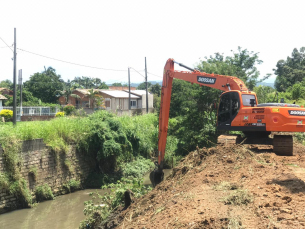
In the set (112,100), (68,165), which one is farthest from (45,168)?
(112,100)

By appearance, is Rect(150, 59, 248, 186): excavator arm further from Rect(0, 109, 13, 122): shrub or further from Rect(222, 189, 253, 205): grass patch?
Rect(0, 109, 13, 122): shrub

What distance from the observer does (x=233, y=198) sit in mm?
5160

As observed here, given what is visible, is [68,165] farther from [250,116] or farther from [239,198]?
[239,198]

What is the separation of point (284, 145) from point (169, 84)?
517 centimetres

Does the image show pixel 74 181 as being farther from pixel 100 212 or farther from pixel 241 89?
pixel 241 89

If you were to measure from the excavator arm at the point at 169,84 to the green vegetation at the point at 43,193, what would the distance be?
6244 mm

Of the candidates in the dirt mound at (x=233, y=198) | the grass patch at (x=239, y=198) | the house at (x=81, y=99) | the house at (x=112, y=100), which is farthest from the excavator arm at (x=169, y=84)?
the house at (x=81, y=99)

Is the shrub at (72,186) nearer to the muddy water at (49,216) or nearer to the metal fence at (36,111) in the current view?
the muddy water at (49,216)

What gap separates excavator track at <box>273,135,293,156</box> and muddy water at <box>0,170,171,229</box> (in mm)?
7672

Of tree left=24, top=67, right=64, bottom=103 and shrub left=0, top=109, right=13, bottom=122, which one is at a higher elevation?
tree left=24, top=67, right=64, bottom=103

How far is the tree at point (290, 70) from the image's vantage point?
4372 cm

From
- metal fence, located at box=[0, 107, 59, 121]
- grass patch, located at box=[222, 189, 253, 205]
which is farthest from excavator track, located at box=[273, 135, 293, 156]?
metal fence, located at box=[0, 107, 59, 121]

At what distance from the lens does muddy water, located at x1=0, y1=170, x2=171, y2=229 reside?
40.7 feet

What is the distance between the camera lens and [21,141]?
14.7m
